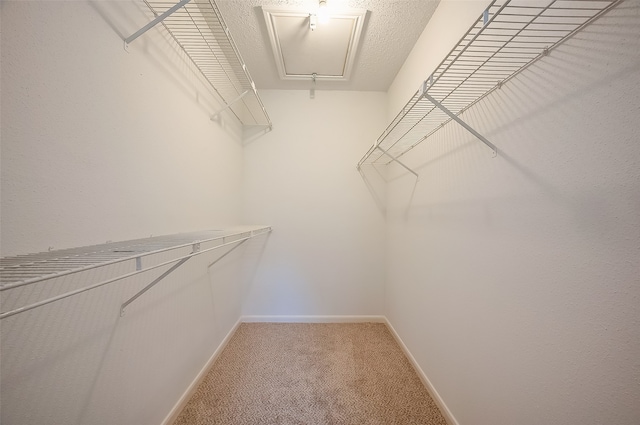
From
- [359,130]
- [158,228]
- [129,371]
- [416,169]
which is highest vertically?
[359,130]

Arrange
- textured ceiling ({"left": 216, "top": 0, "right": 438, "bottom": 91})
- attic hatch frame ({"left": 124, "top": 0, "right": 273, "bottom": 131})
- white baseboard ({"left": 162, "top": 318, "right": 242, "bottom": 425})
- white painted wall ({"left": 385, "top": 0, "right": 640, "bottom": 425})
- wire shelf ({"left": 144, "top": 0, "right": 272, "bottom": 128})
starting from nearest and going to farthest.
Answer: white painted wall ({"left": 385, "top": 0, "right": 640, "bottom": 425}), attic hatch frame ({"left": 124, "top": 0, "right": 273, "bottom": 131}), wire shelf ({"left": 144, "top": 0, "right": 272, "bottom": 128}), white baseboard ({"left": 162, "top": 318, "right": 242, "bottom": 425}), textured ceiling ({"left": 216, "top": 0, "right": 438, "bottom": 91})

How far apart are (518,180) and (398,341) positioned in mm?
1679

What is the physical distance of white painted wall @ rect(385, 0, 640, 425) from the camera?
1.75 ft

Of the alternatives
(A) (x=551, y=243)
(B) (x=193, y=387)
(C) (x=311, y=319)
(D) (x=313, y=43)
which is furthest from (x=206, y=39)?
(C) (x=311, y=319)

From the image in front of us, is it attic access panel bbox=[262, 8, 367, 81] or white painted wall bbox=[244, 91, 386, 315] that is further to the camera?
white painted wall bbox=[244, 91, 386, 315]

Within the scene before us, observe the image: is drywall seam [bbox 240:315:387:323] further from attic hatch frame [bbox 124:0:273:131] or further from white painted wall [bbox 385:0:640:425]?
attic hatch frame [bbox 124:0:273:131]

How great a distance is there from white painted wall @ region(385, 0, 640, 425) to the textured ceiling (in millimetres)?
375

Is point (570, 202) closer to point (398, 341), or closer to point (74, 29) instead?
point (74, 29)

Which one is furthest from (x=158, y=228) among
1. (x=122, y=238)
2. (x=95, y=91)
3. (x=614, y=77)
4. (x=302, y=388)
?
(x=614, y=77)

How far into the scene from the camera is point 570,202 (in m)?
0.64

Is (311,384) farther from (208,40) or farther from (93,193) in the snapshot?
(208,40)

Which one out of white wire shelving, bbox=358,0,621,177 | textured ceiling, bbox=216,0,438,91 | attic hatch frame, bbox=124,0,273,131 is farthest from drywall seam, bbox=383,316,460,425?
textured ceiling, bbox=216,0,438,91

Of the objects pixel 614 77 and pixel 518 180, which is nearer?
pixel 614 77

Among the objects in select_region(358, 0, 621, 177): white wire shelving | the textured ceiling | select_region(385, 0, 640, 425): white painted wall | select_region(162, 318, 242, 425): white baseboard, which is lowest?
select_region(162, 318, 242, 425): white baseboard
